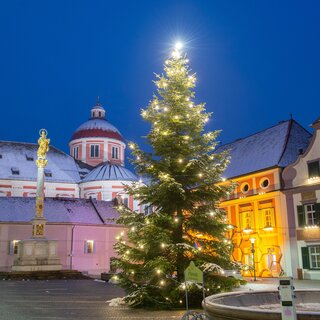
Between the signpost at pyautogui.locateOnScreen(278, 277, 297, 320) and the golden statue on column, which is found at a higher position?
the golden statue on column

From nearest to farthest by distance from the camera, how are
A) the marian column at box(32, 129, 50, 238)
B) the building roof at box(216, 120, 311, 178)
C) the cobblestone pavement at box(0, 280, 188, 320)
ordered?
the cobblestone pavement at box(0, 280, 188, 320), the building roof at box(216, 120, 311, 178), the marian column at box(32, 129, 50, 238)

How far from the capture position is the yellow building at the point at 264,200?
34.2 meters

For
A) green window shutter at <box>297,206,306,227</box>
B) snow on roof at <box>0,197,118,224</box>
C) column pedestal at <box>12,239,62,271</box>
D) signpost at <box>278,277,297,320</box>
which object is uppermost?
snow on roof at <box>0,197,118,224</box>

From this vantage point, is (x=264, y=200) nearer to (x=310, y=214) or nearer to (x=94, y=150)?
(x=310, y=214)

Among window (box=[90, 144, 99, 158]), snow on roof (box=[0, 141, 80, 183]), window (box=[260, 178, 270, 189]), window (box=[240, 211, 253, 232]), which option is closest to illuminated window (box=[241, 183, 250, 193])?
window (box=[260, 178, 270, 189])

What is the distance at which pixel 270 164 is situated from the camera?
119 ft

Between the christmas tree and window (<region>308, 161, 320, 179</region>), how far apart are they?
16458mm

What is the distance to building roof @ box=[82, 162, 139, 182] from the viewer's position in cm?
6294

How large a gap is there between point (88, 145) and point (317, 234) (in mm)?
49110

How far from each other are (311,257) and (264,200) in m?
6.20

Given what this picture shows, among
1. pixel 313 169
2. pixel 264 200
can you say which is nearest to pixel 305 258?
pixel 264 200

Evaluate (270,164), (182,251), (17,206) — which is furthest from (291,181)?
(17,206)

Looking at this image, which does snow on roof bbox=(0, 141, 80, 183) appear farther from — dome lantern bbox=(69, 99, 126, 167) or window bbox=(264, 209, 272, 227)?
window bbox=(264, 209, 272, 227)

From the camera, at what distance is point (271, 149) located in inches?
1492
